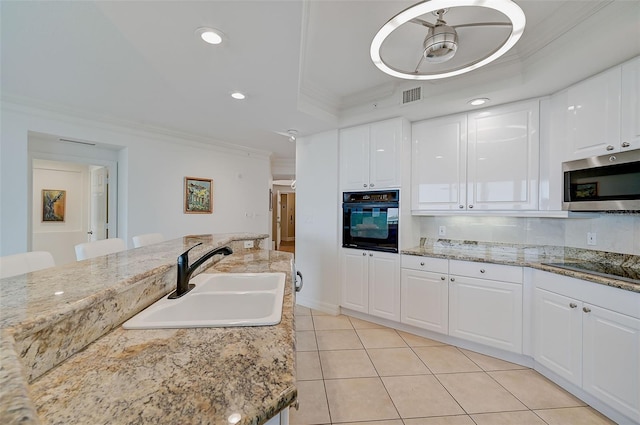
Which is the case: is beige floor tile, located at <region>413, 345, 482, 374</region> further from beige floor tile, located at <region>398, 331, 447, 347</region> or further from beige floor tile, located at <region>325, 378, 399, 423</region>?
beige floor tile, located at <region>325, 378, 399, 423</region>

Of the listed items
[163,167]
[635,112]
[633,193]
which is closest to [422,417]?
[633,193]

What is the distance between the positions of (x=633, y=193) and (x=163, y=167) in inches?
192

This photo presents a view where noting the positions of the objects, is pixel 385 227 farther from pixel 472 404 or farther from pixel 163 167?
pixel 163 167

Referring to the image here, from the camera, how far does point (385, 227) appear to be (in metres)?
2.86

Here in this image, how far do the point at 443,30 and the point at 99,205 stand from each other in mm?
4649

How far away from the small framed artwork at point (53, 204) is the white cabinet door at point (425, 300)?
4.80 m

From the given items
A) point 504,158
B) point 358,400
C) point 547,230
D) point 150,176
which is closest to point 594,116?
point 504,158

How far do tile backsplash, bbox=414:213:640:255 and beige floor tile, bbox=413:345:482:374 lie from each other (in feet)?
3.74

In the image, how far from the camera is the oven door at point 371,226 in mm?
→ 2811

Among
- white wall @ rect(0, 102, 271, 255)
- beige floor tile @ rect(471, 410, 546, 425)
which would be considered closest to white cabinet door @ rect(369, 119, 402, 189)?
beige floor tile @ rect(471, 410, 546, 425)

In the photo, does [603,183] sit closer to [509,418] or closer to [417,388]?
[509,418]

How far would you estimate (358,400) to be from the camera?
5.91 feet

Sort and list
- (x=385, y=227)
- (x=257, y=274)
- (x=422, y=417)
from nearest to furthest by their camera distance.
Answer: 1. (x=257, y=274)
2. (x=422, y=417)
3. (x=385, y=227)

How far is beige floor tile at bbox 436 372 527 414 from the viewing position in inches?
68.6
